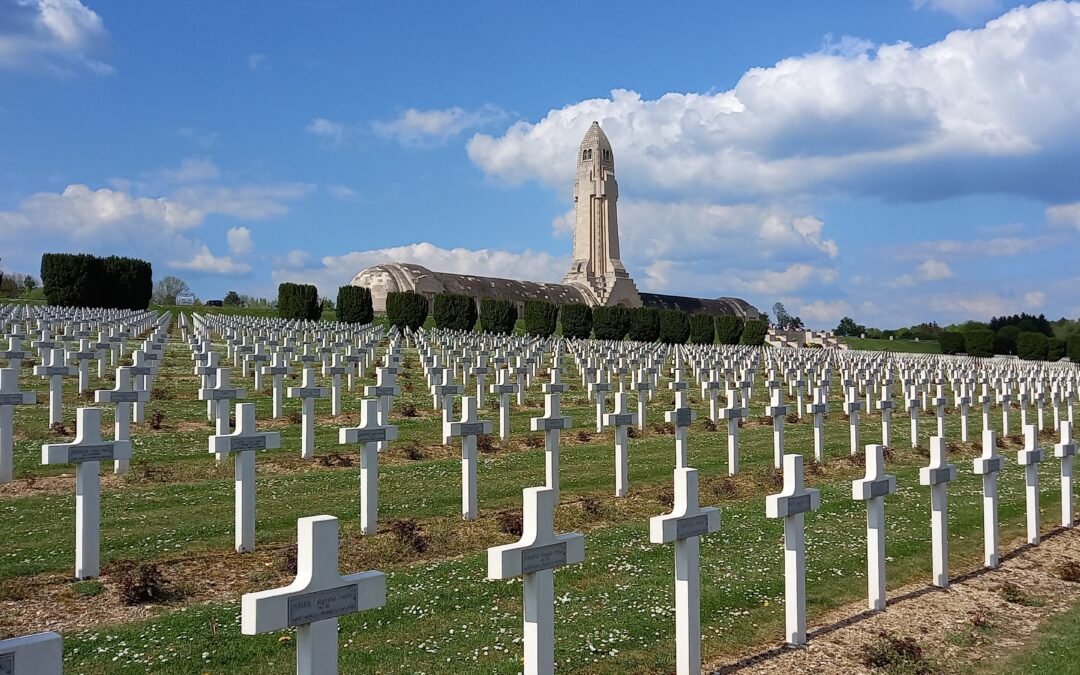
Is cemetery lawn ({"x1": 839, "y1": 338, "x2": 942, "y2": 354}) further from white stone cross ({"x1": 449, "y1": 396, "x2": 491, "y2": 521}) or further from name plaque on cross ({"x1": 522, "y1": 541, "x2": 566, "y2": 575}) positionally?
name plaque on cross ({"x1": 522, "y1": 541, "x2": 566, "y2": 575})

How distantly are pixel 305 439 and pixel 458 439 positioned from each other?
281cm

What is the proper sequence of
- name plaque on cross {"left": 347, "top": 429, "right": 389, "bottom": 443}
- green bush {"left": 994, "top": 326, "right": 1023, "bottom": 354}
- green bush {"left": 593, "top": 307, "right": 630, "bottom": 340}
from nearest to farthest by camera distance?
name plaque on cross {"left": 347, "top": 429, "right": 389, "bottom": 443}
green bush {"left": 593, "top": 307, "right": 630, "bottom": 340}
green bush {"left": 994, "top": 326, "right": 1023, "bottom": 354}

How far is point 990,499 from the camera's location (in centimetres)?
729

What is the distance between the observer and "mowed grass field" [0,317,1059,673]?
5.11 m

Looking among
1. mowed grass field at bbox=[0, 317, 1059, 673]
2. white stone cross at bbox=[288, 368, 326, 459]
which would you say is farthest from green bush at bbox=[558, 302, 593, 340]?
white stone cross at bbox=[288, 368, 326, 459]

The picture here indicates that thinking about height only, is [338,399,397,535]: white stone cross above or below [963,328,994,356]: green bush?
below

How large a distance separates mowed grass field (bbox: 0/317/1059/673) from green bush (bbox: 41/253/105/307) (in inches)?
1520

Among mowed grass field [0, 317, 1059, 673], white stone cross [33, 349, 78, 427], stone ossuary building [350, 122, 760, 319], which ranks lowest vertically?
mowed grass field [0, 317, 1059, 673]

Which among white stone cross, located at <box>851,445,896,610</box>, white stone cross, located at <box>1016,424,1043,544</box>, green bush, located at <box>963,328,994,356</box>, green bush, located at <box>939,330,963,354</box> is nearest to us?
white stone cross, located at <box>851,445,896,610</box>

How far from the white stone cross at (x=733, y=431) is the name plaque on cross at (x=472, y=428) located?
389 centimetres

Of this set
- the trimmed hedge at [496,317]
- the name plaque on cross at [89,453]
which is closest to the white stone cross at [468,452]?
the name plaque on cross at [89,453]

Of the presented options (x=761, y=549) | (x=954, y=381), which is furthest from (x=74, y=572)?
(x=954, y=381)

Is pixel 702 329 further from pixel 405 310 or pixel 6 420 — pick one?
pixel 6 420

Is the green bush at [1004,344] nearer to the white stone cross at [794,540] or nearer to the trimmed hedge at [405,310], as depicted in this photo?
the trimmed hedge at [405,310]
